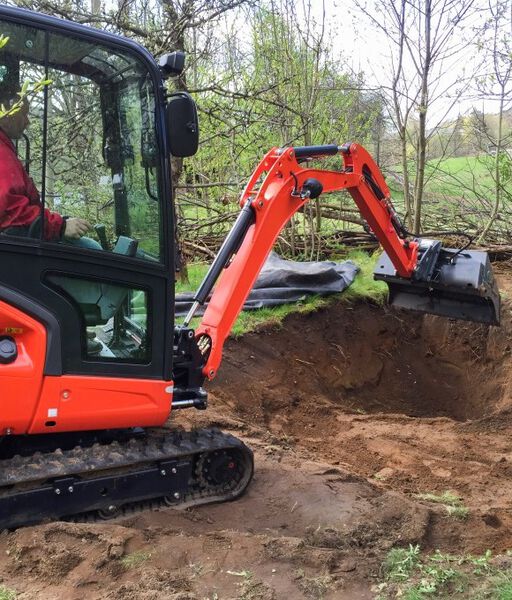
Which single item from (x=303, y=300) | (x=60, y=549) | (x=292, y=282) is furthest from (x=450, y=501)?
(x=292, y=282)

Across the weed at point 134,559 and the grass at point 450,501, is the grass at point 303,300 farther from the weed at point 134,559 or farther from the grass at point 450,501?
the weed at point 134,559

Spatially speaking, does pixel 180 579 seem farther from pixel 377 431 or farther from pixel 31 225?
pixel 377 431

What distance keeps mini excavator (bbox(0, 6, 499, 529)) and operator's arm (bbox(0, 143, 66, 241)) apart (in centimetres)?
5

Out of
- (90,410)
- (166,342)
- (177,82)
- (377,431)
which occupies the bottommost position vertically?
(377,431)

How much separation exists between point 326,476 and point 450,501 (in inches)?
32.0

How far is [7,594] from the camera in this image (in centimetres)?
270

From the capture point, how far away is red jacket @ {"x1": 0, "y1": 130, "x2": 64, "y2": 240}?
3.03m

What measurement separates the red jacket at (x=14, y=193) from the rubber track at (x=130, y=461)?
1.26m

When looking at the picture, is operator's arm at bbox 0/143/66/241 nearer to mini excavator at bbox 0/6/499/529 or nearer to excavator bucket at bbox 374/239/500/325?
mini excavator at bbox 0/6/499/529

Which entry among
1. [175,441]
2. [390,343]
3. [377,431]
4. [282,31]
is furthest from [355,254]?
[175,441]

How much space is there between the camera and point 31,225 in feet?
10.2

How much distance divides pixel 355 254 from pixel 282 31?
128 inches

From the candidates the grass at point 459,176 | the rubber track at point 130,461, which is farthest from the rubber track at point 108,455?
the grass at point 459,176

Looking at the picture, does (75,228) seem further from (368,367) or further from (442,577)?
(368,367)
